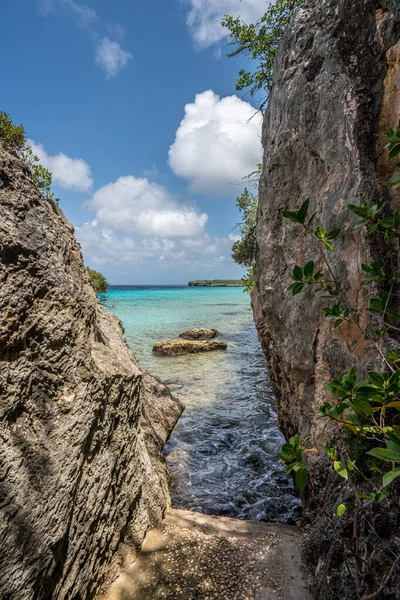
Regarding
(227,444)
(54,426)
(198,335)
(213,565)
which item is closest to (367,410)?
(54,426)

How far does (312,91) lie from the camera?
3.59 metres

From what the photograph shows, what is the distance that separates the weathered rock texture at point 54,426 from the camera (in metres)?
1.78

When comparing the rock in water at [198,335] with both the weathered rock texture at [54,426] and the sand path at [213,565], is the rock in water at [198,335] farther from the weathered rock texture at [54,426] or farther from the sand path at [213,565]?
the weathered rock texture at [54,426]

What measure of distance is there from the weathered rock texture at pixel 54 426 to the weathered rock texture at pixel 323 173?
1.74 meters

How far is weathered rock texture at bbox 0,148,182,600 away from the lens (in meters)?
1.78

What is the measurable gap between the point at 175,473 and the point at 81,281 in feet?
12.6

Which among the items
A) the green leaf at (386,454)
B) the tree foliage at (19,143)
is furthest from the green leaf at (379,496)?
the tree foliage at (19,143)

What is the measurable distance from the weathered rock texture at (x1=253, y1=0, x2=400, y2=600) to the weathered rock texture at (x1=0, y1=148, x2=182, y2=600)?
1.74 metres

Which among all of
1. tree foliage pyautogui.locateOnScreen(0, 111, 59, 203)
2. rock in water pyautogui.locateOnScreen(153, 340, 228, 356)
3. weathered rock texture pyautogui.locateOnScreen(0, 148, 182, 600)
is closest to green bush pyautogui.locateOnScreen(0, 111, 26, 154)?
tree foliage pyautogui.locateOnScreen(0, 111, 59, 203)


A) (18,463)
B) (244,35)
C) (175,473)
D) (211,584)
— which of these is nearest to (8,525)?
(18,463)

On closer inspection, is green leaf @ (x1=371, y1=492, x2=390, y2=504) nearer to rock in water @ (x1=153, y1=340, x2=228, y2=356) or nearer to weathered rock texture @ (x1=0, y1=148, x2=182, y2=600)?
weathered rock texture @ (x1=0, y1=148, x2=182, y2=600)

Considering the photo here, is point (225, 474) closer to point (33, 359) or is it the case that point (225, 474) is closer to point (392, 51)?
point (33, 359)

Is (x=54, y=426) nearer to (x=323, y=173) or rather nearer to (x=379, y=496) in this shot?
(x=379, y=496)

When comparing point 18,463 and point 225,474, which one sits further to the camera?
point 225,474
